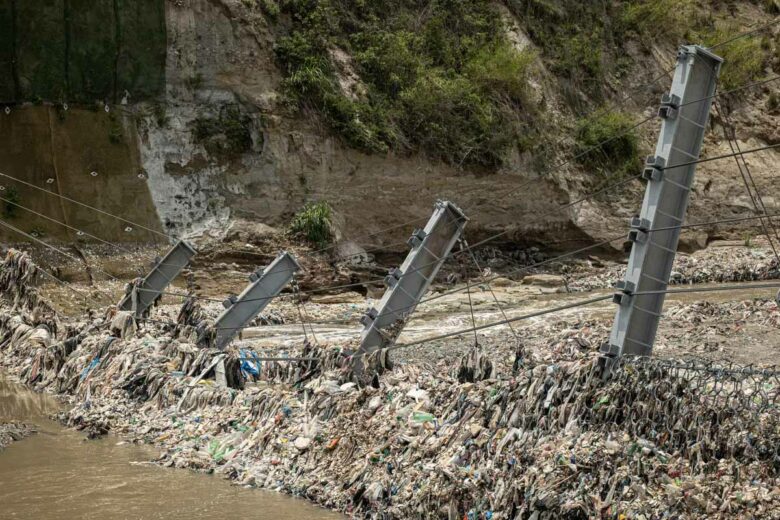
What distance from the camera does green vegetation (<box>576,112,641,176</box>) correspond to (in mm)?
27888

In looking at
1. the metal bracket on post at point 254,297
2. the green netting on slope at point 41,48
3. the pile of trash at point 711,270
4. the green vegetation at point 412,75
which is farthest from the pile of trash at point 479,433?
the green vegetation at point 412,75

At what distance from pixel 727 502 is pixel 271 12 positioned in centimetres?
2008

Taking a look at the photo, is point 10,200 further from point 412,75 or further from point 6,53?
point 412,75

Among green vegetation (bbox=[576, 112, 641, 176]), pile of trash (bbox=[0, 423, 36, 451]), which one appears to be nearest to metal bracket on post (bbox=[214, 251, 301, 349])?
pile of trash (bbox=[0, 423, 36, 451])

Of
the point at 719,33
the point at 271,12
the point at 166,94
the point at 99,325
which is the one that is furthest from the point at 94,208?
the point at 719,33

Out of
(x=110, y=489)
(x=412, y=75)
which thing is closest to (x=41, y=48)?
(x=412, y=75)

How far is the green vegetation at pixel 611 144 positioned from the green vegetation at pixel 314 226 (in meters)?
9.17

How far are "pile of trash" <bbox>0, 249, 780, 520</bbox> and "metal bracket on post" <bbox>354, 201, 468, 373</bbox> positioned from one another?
361mm

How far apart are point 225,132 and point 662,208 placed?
667 inches

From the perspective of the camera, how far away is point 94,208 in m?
20.6

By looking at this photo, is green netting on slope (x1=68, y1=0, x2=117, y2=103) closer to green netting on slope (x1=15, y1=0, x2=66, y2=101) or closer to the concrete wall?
green netting on slope (x1=15, y1=0, x2=66, y2=101)

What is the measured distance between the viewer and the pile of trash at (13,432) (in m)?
9.23

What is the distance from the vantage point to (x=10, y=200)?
66.4 ft

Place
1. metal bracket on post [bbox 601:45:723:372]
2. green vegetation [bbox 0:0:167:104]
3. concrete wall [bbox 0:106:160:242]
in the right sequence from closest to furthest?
1. metal bracket on post [bbox 601:45:723:372]
2. concrete wall [bbox 0:106:160:242]
3. green vegetation [bbox 0:0:167:104]
